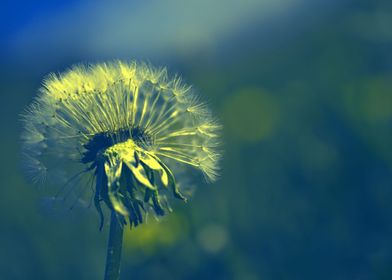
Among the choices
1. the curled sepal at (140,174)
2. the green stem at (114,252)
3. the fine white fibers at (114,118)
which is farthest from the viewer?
the fine white fibers at (114,118)

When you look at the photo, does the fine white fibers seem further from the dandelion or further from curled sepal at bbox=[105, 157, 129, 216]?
curled sepal at bbox=[105, 157, 129, 216]

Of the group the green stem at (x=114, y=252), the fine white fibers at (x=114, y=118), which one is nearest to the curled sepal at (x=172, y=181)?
the fine white fibers at (x=114, y=118)

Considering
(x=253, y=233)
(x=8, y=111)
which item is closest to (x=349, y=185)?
(x=253, y=233)

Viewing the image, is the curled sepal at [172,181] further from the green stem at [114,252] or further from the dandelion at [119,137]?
the green stem at [114,252]

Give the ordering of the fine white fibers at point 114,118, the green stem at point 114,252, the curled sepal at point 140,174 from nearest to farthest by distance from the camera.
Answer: the green stem at point 114,252 → the curled sepal at point 140,174 → the fine white fibers at point 114,118

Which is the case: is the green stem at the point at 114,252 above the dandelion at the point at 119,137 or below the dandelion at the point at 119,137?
below

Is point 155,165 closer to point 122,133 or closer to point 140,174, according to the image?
point 140,174

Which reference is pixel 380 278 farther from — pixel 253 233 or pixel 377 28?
pixel 377 28

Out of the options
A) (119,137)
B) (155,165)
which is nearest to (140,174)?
(155,165)
